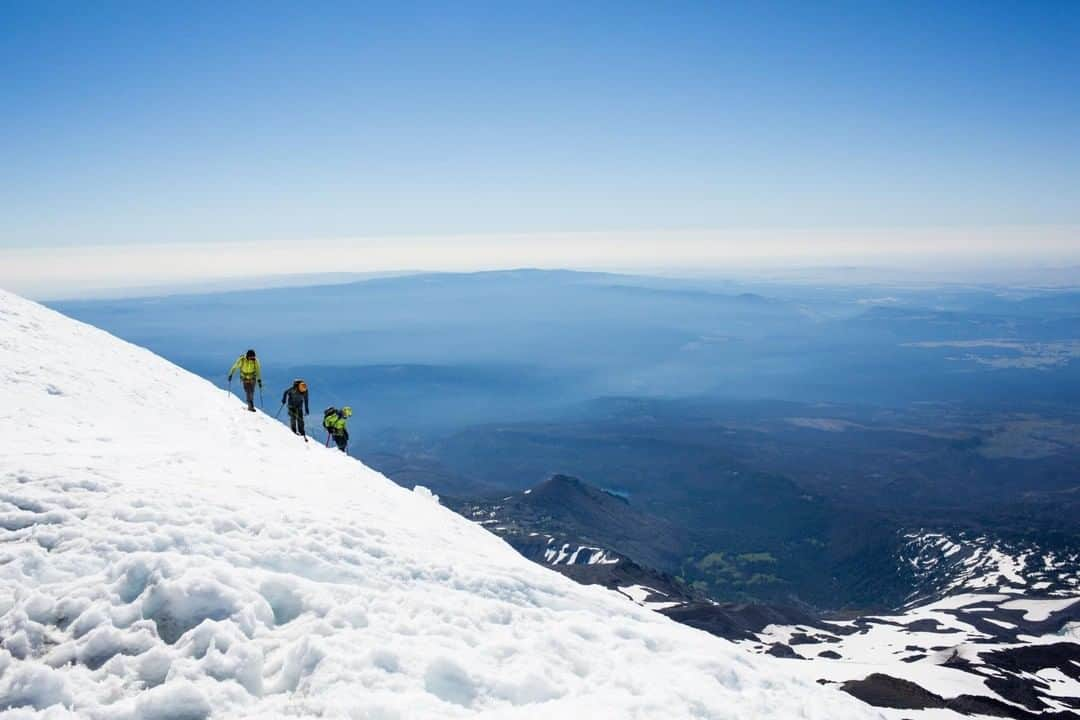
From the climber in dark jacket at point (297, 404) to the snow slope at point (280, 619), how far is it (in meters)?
11.3

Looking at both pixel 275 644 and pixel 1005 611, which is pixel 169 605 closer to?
pixel 275 644

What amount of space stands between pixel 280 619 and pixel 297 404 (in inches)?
842

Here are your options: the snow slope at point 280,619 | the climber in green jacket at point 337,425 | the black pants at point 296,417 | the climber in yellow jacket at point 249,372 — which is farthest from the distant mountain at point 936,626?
the climber in yellow jacket at point 249,372

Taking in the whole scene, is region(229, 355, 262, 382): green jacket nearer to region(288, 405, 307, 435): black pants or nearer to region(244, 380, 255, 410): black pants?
region(244, 380, 255, 410): black pants

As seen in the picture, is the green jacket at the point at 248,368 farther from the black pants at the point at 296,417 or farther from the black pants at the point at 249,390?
the black pants at the point at 296,417

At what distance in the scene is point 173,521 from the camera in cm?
1178

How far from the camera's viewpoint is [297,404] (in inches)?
1173

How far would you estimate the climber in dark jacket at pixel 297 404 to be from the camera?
29500 millimetres

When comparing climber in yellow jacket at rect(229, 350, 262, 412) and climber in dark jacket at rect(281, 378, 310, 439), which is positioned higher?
climber in yellow jacket at rect(229, 350, 262, 412)

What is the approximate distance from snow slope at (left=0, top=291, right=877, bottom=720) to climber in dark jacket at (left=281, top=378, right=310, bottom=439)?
11.3 meters

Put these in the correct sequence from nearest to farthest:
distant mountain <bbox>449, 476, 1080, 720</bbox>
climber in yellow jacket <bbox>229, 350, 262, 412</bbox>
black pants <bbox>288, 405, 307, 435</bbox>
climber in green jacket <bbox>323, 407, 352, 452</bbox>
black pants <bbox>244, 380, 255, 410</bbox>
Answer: black pants <bbox>288, 405, 307, 435</bbox> < black pants <bbox>244, 380, 255, 410</bbox> < climber in yellow jacket <bbox>229, 350, 262, 412</bbox> < climber in green jacket <bbox>323, 407, 352, 452</bbox> < distant mountain <bbox>449, 476, 1080, 720</bbox>

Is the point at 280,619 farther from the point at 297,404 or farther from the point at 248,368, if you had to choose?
the point at 248,368

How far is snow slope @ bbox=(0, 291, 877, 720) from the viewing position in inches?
324

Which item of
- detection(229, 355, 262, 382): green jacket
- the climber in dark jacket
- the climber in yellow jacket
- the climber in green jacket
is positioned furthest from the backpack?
detection(229, 355, 262, 382): green jacket
